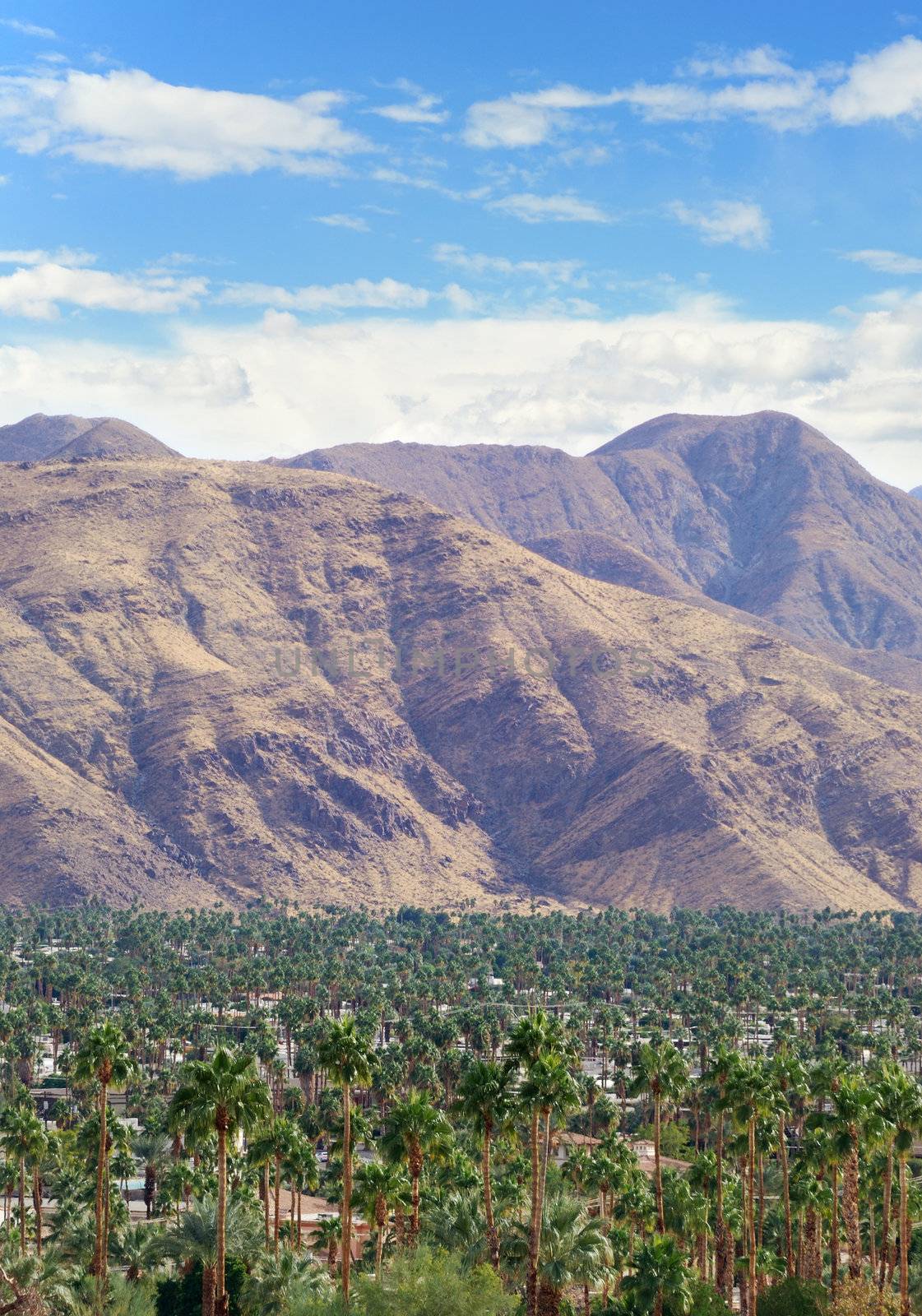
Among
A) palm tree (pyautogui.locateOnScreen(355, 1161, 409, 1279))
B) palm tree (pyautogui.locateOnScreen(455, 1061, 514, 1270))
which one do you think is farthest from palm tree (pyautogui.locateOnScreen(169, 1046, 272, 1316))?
palm tree (pyautogui.locateOnScreen(355, 1161, 409, 1279))

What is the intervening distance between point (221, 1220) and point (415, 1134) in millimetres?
10397

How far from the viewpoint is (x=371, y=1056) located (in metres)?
59.3

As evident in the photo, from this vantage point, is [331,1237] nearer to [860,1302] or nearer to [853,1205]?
[853,1205]

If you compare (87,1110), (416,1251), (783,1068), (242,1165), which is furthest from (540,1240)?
(87,1110)

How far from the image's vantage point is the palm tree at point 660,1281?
6103 cm

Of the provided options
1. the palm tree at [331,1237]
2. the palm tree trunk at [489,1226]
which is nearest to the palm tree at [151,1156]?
the palm tree at [331,1237]

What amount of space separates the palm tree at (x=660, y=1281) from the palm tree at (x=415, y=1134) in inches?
326

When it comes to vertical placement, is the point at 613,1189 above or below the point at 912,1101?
below

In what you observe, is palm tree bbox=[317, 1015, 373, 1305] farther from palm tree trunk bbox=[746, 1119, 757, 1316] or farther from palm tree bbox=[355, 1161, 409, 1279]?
palm tree trunk bbox=[746, 1119, 757, 1316]

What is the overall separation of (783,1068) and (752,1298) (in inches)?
362

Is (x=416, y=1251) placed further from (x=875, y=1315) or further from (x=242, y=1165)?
(x=242, y=1165)

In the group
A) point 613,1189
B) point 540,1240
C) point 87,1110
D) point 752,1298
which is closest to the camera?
point 540,1240

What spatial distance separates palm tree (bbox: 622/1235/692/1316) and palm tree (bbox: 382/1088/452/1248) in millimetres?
8275

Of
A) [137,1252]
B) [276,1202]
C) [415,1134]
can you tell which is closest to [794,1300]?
[415,1134]
